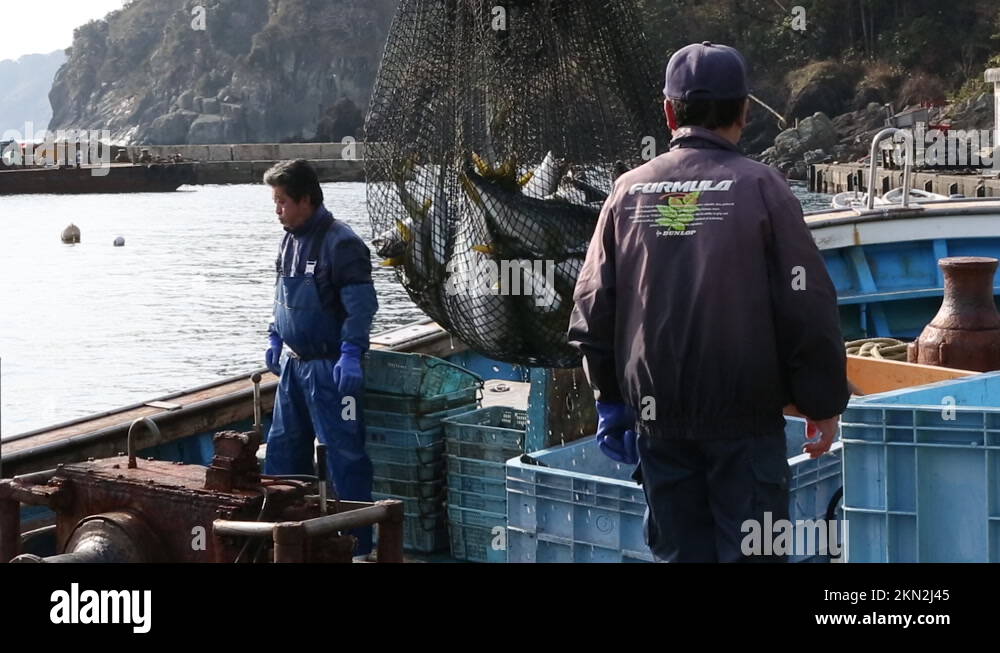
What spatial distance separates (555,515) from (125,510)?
1578 mm

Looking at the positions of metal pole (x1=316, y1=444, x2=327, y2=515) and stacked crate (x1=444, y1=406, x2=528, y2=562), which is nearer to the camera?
metal pole (x1=316, y1=444, x2=327, y2=515)

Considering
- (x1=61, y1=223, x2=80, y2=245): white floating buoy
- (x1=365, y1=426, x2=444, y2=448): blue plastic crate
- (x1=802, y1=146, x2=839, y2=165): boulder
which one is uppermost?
(x1=802, y1=146, x2=839, y2=165): boulder

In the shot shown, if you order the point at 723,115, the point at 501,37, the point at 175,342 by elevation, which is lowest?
the point at 175,342

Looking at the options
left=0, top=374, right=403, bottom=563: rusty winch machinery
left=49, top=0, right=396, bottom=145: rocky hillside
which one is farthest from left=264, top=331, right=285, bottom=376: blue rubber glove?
left=49, top=0, right=396, bottom=145: rocky hillside

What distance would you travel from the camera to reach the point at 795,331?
11.3 feet

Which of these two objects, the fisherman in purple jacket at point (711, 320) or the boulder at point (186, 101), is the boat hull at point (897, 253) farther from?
the boulder at point (186, 101)

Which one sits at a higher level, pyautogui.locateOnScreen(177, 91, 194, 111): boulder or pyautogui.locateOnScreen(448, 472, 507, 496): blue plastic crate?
pyautogui.locateOnScreen(177, 91, 194, 111): boulder

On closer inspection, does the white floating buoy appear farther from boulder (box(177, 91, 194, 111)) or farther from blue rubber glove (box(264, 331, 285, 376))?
boulder (box(177, 91, 194, 111))

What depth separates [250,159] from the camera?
94688mm

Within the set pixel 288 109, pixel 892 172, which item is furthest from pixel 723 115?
pixel 288 109

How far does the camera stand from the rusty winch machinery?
4.59 meters

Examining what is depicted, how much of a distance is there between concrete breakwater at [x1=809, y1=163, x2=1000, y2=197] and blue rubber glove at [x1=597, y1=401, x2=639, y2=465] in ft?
55.5

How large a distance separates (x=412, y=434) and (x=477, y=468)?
14.3 inches
